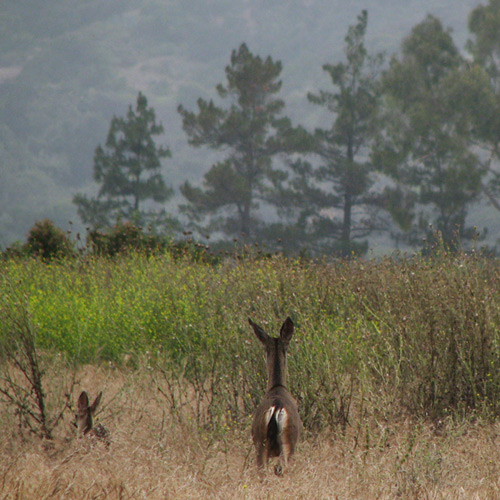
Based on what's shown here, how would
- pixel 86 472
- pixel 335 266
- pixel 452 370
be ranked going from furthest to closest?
pixel 335 266
pixel 452 370
pixel 86 472

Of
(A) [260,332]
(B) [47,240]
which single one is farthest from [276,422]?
(B) [47,240]

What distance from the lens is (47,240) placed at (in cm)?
1658

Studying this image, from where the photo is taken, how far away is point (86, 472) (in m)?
3.95

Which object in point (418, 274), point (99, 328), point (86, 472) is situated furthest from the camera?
point (99, 328)

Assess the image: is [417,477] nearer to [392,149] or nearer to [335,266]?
[335,266]

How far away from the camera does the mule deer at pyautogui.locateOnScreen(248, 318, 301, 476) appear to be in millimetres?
3361

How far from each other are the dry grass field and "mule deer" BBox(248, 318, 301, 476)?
7.6 inches

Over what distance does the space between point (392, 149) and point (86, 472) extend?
2613 cm

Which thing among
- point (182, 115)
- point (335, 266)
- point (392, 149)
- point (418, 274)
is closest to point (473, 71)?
point (392, 149)

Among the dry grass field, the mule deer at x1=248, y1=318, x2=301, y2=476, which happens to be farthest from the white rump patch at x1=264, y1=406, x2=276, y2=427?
the dry grass field

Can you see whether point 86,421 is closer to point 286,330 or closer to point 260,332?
point 260,332

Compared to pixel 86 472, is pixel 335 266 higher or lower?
higher

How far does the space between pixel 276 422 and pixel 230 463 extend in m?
1.31

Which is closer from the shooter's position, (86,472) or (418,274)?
(86,472)
